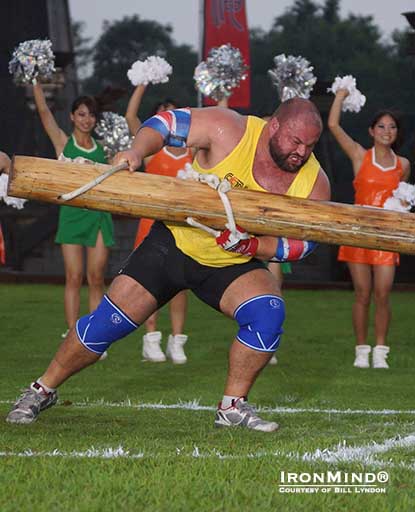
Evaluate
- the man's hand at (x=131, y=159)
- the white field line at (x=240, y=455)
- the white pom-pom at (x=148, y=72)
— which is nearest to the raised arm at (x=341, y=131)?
the white pom-pom at (x=148, y=72)

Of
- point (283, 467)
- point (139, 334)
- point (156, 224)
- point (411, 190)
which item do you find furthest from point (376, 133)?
point (283, 467)

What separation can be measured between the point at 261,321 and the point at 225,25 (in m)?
17.5

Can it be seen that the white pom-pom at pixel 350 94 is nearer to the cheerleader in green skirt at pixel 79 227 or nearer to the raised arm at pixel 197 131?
the cheerleader in green skirt at pixel 79 227

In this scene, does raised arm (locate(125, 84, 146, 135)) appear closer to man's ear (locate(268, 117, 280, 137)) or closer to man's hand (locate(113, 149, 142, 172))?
man's ear (locate(268, 117, 280, 137))

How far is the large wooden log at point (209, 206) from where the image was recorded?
616 centimetres

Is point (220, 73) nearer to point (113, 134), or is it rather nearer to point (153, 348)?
point (113, 134)

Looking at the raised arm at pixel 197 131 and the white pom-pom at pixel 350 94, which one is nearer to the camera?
the raised arm at pixel 197 131

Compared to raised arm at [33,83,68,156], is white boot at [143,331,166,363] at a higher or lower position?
lower

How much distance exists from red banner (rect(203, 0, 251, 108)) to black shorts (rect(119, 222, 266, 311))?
1670 cm

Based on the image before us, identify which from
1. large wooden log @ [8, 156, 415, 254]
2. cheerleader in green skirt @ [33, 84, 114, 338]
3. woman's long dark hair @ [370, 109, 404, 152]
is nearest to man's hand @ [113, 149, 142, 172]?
large wooden log @ [8, 156, 415, 254]

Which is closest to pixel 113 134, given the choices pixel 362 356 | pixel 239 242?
pixel 362 356

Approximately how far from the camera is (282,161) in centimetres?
643

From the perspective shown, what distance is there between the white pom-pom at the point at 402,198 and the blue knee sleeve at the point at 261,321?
4189 mm

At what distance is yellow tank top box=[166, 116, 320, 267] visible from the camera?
21.4ft
